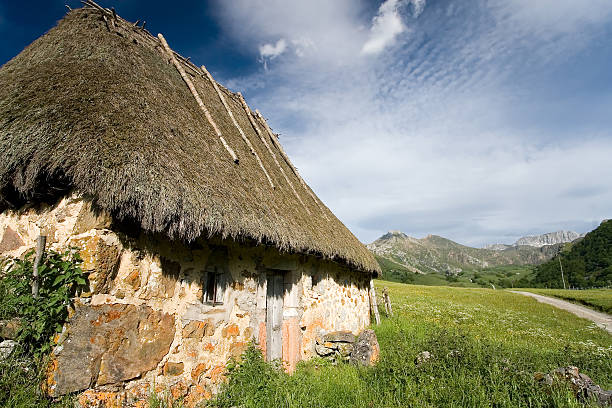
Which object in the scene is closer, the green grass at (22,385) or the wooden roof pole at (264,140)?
the green grass at (22,385)

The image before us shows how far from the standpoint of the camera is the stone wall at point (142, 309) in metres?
2.80

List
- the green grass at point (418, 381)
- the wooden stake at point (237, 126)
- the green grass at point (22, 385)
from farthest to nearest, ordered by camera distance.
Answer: the wooden stake at point (237, 126), the green grass at point (418, 381), the green grass at point (22, 385)

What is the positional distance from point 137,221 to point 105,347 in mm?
1132

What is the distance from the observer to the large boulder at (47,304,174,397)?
2.66 meters

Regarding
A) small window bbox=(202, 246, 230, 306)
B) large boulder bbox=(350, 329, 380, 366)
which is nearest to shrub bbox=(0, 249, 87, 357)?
small window bbox=(202, 246, 230, 306)

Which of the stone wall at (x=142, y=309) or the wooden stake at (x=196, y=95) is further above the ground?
Answer: the wooden stake at (x=196, y=95)

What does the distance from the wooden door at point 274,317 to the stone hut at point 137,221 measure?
0.10 ft

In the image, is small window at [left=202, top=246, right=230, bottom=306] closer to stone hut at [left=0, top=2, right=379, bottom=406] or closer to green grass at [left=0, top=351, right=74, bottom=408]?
stone hut at [left=0, top=2, right=379, bottom=406]

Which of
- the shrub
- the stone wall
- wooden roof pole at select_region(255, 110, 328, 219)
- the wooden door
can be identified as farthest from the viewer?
wooden roof pole at select_region(255, 110, 328, 219)

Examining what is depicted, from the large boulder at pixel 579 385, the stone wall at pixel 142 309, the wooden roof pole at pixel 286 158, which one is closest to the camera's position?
the stone wall at pixel 142 309

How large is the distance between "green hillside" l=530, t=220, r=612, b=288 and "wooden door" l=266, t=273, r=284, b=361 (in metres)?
56.0

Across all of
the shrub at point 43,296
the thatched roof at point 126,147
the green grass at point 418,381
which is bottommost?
the green grass at point 418,381

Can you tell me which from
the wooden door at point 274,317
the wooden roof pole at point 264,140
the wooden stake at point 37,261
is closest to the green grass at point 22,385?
the wooden stake at point 37,261

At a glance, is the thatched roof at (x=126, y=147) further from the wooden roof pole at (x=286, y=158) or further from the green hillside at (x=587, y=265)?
the green hillside at (x=587, y=265)
